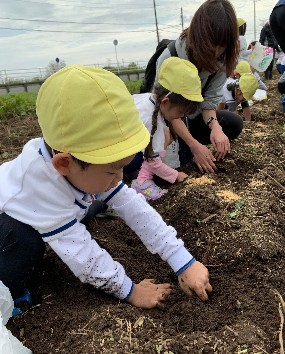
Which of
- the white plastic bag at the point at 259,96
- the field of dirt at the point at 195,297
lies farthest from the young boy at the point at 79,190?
the white plastic bag at the point at 259,96

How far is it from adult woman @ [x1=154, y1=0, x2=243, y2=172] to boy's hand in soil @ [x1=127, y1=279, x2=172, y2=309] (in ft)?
4.59

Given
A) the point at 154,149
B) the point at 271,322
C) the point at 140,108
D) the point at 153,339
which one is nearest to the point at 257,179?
the point at 154,149

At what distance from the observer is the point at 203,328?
168 cm

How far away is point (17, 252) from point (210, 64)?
186 centimetres

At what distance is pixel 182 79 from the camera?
283cm

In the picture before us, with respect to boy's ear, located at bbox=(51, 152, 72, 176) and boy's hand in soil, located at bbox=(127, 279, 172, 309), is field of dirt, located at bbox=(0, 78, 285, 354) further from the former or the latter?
boy's ear, located at bbox=(51, 152, 72, 176)

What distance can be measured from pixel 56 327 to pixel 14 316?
26cm

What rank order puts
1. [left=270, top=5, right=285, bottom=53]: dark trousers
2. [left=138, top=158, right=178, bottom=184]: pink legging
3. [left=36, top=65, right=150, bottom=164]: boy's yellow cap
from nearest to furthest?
[left=36, top=65, right=150, bottom=164]: boy's yellow cap → [left=138, top=158, right=178, bottom=184]: pink legging → [left=270, top=5, right=285, bottom=53]: dark trousers

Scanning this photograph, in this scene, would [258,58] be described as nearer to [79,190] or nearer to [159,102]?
[159,102]

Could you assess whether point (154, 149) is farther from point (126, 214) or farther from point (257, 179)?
point (126, 214)

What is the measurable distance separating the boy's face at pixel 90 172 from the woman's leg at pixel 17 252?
34cm

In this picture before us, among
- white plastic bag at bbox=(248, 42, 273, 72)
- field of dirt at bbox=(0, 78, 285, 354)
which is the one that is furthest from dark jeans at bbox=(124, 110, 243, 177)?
white plastic bag at bbox=(248, 42, 273, 72)

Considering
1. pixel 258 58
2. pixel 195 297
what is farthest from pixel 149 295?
pixel 258 58

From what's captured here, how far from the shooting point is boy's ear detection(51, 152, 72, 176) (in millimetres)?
1522
